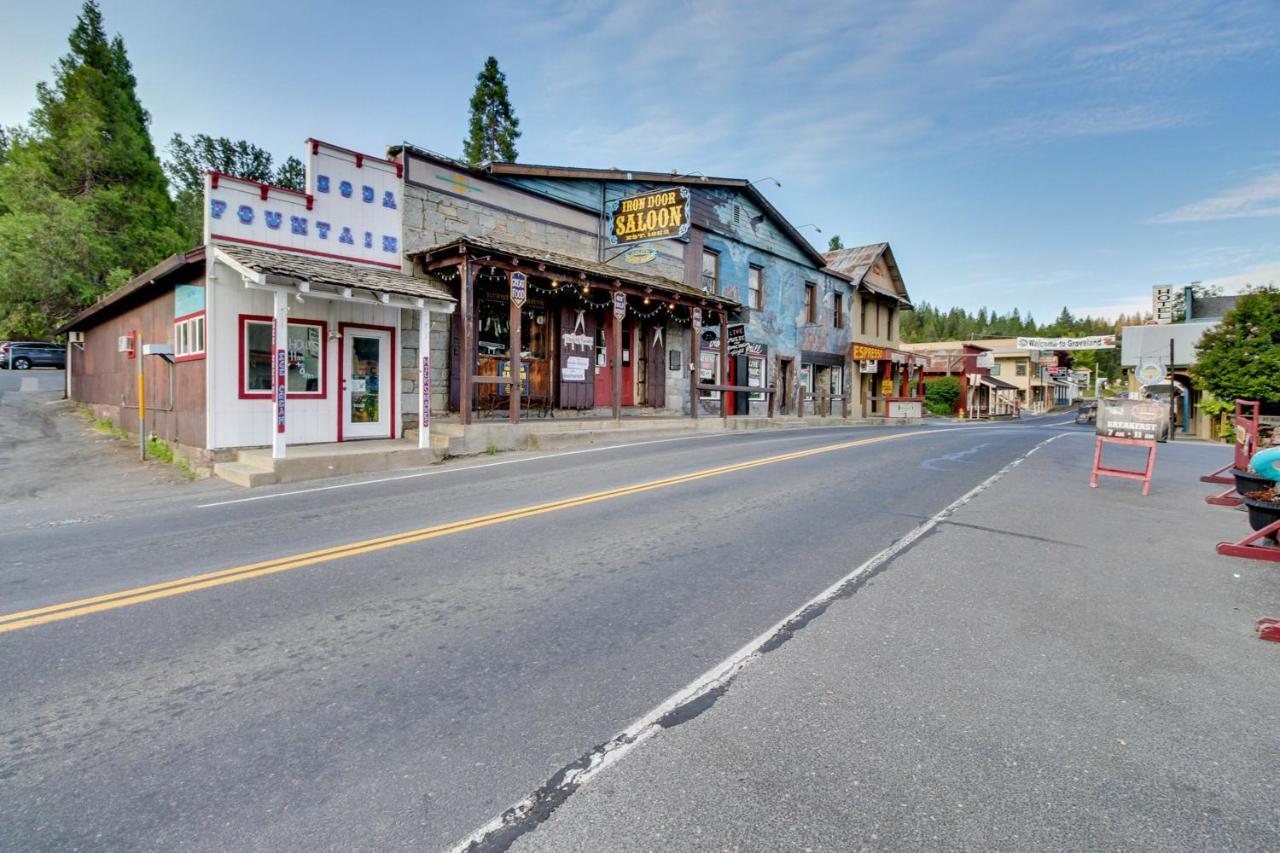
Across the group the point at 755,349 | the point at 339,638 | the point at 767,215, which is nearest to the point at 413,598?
the point at 339,638

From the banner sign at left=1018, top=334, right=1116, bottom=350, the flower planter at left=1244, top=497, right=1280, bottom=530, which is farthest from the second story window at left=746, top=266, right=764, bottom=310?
the flower planter at left=1244, top=497, right=1280, bottom=530

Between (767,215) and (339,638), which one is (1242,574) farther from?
(767,215)

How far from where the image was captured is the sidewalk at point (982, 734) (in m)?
2.24

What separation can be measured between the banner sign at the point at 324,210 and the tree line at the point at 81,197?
1935 cm

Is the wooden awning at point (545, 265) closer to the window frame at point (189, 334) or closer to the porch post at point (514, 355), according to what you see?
the porch post at point (514, 355)

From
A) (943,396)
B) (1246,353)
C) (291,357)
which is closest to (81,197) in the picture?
(291,357)

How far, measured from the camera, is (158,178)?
30.0m

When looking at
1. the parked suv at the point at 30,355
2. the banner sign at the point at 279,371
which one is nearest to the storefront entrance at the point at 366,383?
the banner sign at the point at 279,371

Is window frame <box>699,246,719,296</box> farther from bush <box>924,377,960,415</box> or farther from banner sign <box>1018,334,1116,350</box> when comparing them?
bush <box>924,377,960,415</box>

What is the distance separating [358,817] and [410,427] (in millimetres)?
12462

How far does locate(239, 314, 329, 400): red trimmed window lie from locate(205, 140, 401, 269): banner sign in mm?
1530

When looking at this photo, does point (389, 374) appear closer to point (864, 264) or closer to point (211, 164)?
point (864, 264)

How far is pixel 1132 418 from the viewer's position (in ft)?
30.8

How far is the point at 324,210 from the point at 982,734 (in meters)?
13.8
